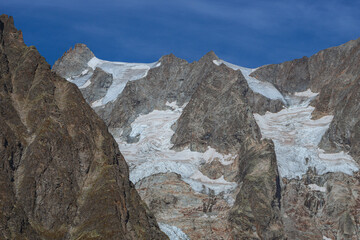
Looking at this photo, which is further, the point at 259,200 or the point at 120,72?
the point at 120,72

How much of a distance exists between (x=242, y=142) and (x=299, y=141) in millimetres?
9149

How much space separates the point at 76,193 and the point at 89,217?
244cm

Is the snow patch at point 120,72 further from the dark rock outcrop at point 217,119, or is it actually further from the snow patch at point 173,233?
the snow patch at point 173,233

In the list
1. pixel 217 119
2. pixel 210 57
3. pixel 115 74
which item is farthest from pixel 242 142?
pixel 115 74

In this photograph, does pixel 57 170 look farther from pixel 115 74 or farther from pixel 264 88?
pixel 115 74

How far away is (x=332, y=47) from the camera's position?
131 meters

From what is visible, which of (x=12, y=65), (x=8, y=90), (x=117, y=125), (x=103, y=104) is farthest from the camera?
(x=103, y=104)

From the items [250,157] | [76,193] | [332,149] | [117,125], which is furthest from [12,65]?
[117,125]

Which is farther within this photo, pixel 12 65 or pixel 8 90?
pixel 12 65

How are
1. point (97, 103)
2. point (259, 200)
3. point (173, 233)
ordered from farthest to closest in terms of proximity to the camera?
point (97, 103), point (259, 200), point (173, 233)

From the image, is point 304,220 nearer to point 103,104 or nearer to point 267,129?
point 267,129

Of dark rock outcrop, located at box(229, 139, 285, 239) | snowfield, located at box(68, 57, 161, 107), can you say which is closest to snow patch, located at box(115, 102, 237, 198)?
dark rock outcrop, located at box(229, 139, 285, 239)

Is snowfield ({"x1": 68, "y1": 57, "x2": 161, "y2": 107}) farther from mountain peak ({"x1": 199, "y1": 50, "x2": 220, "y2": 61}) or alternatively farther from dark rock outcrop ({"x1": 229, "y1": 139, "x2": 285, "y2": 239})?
dark rock outcrop ({"x1": 229, "y1": 139, "x2": 285, "y2": 239})

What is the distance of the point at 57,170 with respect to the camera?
44.7 metres
